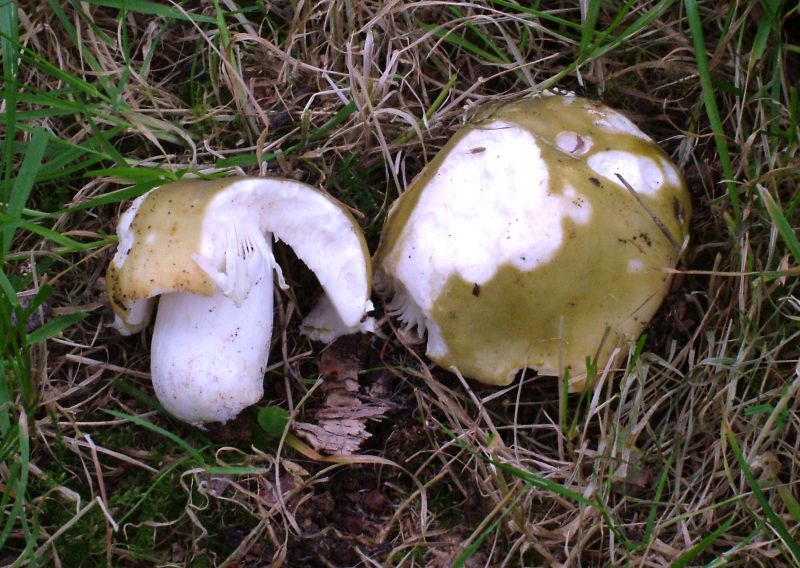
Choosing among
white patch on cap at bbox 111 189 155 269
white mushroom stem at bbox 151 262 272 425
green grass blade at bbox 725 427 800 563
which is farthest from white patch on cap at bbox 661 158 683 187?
white patch on cap at bbox 111 189 155 269

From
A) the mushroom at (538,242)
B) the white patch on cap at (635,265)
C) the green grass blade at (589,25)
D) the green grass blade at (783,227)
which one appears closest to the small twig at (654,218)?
the mushroom at (538,242)

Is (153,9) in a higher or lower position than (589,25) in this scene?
higher

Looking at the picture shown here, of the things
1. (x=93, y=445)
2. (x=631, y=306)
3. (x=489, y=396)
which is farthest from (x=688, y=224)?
(x=93, y=445)

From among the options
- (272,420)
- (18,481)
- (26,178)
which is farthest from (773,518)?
(26,178)

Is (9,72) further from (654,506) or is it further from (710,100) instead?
(654,506)

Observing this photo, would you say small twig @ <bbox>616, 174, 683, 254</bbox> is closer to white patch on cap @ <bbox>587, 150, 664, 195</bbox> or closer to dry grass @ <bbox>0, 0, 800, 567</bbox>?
white patch on cap @ <bbox>587, 150, 664, 195</bbox>
